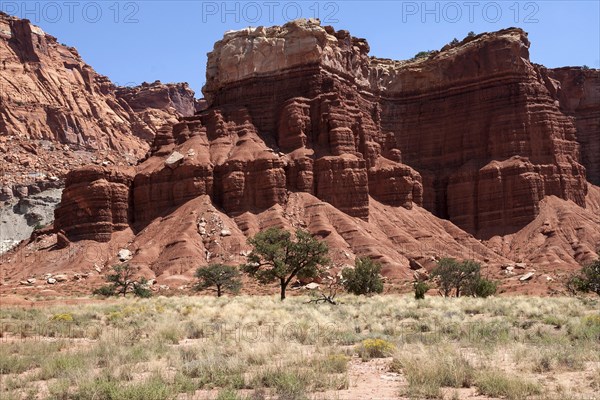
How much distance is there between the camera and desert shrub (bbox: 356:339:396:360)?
15352mm

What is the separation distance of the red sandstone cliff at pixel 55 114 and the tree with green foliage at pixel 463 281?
288ft

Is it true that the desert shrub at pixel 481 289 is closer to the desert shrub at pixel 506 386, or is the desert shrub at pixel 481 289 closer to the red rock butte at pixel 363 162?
the red rock butte at pixel 363 162

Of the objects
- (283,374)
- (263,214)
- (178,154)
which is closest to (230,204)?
(263,214)

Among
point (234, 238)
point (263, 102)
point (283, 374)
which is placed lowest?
point (283, 374)

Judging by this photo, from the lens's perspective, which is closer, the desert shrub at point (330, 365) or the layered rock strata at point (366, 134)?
the desert shrub at point (330, 365)

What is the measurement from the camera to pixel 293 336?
18.5 m

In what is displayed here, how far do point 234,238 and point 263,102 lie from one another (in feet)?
87.1

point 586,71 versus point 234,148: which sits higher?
point 586,71

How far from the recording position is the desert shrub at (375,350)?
15352 mm

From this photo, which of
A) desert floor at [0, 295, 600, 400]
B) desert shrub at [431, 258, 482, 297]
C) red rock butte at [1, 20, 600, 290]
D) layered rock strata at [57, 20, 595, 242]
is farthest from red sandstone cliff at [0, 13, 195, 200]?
desert floor at [0, 295, 600, 400]

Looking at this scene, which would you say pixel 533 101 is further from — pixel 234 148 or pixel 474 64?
pixel 234 148

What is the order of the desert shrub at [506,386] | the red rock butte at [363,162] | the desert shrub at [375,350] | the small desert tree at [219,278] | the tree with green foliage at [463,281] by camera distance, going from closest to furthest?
the desert shrub at [506,386]
the desert shrub at [375,350]
the tree with green foliage at [463,281]
the small desert tree at [219,278]
the red rock butte at [363,162]

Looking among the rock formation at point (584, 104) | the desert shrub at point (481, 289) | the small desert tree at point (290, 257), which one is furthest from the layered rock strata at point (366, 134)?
the small desert tree at point (290, 257)

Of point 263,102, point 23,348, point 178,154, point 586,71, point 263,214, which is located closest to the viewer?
point 23,348
